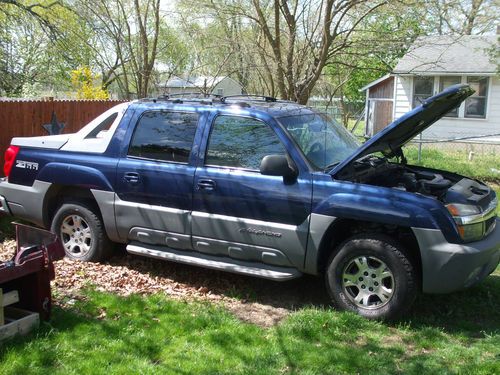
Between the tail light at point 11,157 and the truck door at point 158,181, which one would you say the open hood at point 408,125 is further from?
the tail light at point 11,157

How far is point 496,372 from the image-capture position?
3742mm

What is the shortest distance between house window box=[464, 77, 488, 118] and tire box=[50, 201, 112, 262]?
1627cm

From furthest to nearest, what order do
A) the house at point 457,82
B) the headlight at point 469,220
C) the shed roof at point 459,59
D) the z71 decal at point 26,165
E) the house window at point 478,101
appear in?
Result: 1. the house window at point 478,101
2. the house at point 457,82
3. the shed roof at point 459,59
4. the z71 decal at point 26,165
5. the headlight at point 469,220

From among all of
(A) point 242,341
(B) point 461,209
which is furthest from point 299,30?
(A) point 242,341

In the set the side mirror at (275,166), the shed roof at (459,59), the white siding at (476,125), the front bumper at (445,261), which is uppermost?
the shed roof at (459,59)

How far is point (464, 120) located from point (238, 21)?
38.1 feet

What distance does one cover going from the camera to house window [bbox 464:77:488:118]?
18.9 metres

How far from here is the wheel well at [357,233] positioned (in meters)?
4.66

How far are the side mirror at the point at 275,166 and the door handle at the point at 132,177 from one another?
1.49m

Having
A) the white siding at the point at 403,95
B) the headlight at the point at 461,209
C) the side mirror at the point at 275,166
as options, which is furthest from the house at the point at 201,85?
the white siding at the point at 403,95

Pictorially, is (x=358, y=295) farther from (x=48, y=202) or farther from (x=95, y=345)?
(x=48, y=202)

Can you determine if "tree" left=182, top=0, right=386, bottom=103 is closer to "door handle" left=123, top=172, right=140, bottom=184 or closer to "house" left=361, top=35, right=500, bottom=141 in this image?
"door handle" left=123, top=172, right=140, bottom=184

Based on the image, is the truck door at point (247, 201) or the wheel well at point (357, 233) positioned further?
the truck door at point (247, 201)

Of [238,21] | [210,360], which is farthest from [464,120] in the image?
[210,360]
